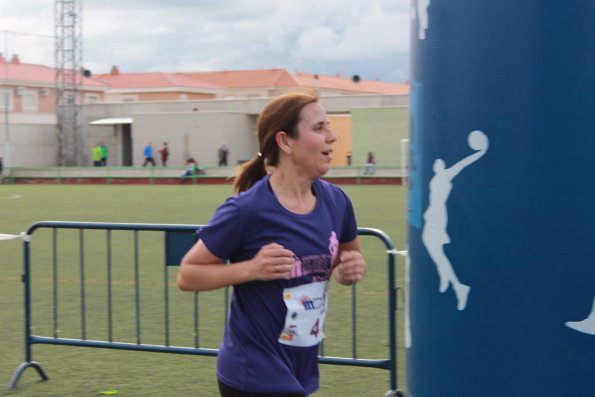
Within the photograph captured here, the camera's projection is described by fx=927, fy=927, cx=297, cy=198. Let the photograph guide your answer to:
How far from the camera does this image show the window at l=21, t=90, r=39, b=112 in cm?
7238

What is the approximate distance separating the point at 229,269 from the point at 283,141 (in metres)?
0.50

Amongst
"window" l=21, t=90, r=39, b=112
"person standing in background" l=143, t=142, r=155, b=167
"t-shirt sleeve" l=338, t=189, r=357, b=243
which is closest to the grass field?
"t-shirt sleeve" l=338, t=189, r=357, b=243

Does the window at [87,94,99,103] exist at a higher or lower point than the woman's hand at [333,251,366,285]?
higher

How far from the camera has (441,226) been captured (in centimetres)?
352

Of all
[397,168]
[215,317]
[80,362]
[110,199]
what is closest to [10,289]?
[215,317]

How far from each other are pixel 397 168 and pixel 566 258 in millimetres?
35153

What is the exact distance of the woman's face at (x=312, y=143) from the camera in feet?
11.0

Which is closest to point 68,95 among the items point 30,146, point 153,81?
point 30,146

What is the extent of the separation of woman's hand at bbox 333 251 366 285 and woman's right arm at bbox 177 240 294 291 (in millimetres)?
326

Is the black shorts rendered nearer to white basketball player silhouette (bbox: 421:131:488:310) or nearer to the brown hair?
white basketball player silhouette (bbox: 421:131:488:310)

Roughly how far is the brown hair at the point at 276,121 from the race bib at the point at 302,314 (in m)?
0.49

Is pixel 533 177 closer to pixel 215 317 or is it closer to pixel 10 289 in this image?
pixel 215 317

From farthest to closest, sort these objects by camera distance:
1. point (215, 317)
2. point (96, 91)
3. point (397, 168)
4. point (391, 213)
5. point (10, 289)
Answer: point (96, 91)
point (397, 168)
point (391, 213)
point (10, 289)
point (215, 317)

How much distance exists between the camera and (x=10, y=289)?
10523 millimetres
